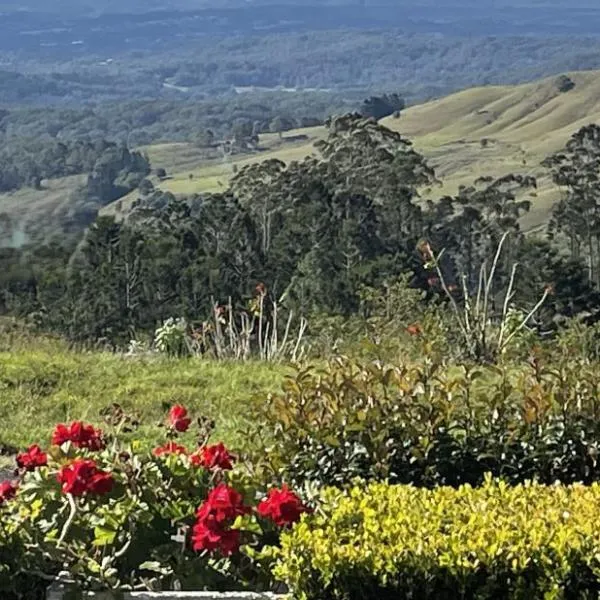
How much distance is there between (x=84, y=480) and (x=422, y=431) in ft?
3.74

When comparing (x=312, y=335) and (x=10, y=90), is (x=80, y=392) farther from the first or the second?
(x=10, y=90)

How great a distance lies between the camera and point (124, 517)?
3.00m

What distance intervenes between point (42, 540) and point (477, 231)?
88.2 ft

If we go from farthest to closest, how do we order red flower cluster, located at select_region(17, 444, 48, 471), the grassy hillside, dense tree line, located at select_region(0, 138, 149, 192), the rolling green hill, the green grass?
the grassy hillside < the rolling green hill < dense tree line, located at select_region(0, 138, 149, 192) < the green grass < red flower cluster, located at select_region(17, 444, 48, 471)

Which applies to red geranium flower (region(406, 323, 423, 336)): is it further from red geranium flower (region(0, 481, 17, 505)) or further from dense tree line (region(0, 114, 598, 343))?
dense tree line (region(0, 114, 598, 343))

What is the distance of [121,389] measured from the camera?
6.99 m

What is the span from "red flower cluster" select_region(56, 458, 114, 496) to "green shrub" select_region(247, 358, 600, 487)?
74 centimetres

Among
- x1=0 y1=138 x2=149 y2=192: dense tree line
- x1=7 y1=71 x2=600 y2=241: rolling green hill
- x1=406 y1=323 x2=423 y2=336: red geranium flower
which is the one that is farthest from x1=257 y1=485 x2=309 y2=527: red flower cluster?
x1=0 y1=138 x2=149 y2=192: dense tree line

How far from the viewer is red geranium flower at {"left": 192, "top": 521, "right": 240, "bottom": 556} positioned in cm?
284

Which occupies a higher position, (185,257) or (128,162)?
(185,257)

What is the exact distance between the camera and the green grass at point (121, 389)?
612cm

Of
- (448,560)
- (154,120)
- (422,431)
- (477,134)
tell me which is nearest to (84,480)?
(448,560)

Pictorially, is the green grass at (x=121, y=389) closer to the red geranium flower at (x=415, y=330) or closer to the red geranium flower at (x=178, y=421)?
the red geranium flower at (x=415, y=330)

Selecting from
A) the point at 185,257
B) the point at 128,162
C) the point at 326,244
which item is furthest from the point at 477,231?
the point at 128,162
